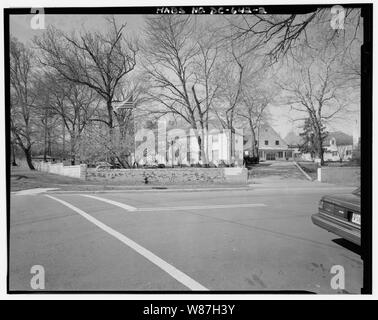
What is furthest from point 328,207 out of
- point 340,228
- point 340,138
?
point 340,138

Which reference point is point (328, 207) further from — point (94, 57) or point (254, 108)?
point (94, 57)

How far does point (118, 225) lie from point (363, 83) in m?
4.17

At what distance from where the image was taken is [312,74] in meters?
3.35

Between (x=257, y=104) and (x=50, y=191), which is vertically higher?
(x=257, y=104)

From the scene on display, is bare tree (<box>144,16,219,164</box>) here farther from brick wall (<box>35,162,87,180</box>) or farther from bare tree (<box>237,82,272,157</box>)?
brick wall (<box>35,162,87,180</box>)

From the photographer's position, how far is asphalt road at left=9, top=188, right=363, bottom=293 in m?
2.51

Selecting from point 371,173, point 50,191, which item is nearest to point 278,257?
point 371,173

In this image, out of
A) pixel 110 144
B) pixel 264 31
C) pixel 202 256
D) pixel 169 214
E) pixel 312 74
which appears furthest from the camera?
pixel 110 144

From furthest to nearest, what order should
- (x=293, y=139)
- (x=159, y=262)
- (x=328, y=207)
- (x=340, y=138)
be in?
(x=293, y=139) < (x=340, y=138) < (x=328, y=207) < (x=159, y=262)

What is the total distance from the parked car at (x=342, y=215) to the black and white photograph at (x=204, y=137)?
0.02 m

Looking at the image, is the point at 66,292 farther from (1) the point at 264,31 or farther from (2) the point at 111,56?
(1) the point at 264,31

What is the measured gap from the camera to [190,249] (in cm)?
299

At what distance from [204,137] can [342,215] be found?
241 cm

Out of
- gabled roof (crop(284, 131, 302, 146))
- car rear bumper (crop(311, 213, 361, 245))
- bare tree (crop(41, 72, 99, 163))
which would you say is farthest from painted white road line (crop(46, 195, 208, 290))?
gabled roof (crop(284, 131, 302, 146))
